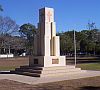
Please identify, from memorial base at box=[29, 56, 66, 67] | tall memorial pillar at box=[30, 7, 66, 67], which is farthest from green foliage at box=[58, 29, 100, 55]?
memorial base at box=[29, 56, 66, 67]

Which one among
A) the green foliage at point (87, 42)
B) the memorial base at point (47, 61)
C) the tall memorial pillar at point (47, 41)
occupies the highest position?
the green foliage at point (87, 42)

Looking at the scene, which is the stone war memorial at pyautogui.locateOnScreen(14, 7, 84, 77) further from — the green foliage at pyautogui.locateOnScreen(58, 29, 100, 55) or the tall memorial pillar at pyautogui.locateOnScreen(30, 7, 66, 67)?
the green foliage at pyautogui.locateOnScreen(58, 29, 100, 55)

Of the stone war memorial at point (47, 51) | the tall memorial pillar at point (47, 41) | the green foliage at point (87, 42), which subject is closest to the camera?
the stone war memorial at point (47, 51)

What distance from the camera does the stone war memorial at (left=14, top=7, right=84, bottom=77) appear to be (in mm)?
23359

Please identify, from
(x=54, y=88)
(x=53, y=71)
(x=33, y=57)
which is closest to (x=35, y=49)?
(x=33, y=57)

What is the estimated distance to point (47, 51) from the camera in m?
24.3

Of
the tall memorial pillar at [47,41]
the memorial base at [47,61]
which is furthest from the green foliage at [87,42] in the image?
the memorial base at [47,61]

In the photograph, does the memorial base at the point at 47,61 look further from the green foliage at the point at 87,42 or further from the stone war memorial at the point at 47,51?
the green foliage at the point at 87,42

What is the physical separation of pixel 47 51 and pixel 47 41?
86cm

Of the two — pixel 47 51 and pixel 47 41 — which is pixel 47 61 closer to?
pixel 47 51

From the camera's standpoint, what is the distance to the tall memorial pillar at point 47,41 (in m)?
24.3

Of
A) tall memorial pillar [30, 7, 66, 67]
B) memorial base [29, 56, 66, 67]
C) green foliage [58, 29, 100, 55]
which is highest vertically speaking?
green foliage [58, 29, 100, 55]

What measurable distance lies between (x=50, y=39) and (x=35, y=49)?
160cm

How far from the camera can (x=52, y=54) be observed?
25.0m
